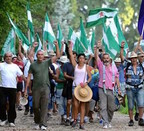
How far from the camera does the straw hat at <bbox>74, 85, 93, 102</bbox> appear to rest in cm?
1273

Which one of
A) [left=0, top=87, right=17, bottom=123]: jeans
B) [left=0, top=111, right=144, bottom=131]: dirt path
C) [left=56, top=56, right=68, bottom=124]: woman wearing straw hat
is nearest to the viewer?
[left=0, top=111, right=144, bottom=131]: dirt path

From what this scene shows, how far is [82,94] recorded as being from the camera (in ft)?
41.8

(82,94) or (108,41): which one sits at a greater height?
(108,41)

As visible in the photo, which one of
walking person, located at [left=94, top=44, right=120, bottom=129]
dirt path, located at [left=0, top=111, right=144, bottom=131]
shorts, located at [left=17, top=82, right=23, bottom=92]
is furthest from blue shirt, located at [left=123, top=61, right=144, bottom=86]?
shorts, located at [left=17, top=82, right=23, bottom=92]

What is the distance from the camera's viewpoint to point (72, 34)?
20.8 m

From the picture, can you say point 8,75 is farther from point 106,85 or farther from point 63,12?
point 63,12

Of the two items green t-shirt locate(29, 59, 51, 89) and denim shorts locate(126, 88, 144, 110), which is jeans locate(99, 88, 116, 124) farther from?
green t-shirt locate(29, 59, 51, 89)

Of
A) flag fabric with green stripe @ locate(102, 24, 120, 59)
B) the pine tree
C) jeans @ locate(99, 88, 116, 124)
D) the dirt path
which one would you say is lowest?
the dirt path

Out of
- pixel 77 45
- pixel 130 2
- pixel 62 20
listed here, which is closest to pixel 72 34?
pixel 77 45

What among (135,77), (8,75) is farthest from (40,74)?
(135,77)

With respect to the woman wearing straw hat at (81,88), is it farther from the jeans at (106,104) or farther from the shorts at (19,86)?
the shorts at (19,86)

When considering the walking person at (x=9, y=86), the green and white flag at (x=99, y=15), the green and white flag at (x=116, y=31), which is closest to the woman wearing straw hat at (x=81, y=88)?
the walking person at (x=9, y=86)

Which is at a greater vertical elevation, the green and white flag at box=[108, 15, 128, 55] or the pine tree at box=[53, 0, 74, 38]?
the pine tree at box=[53, 0, 74, 38]

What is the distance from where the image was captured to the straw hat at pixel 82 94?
1273cm
